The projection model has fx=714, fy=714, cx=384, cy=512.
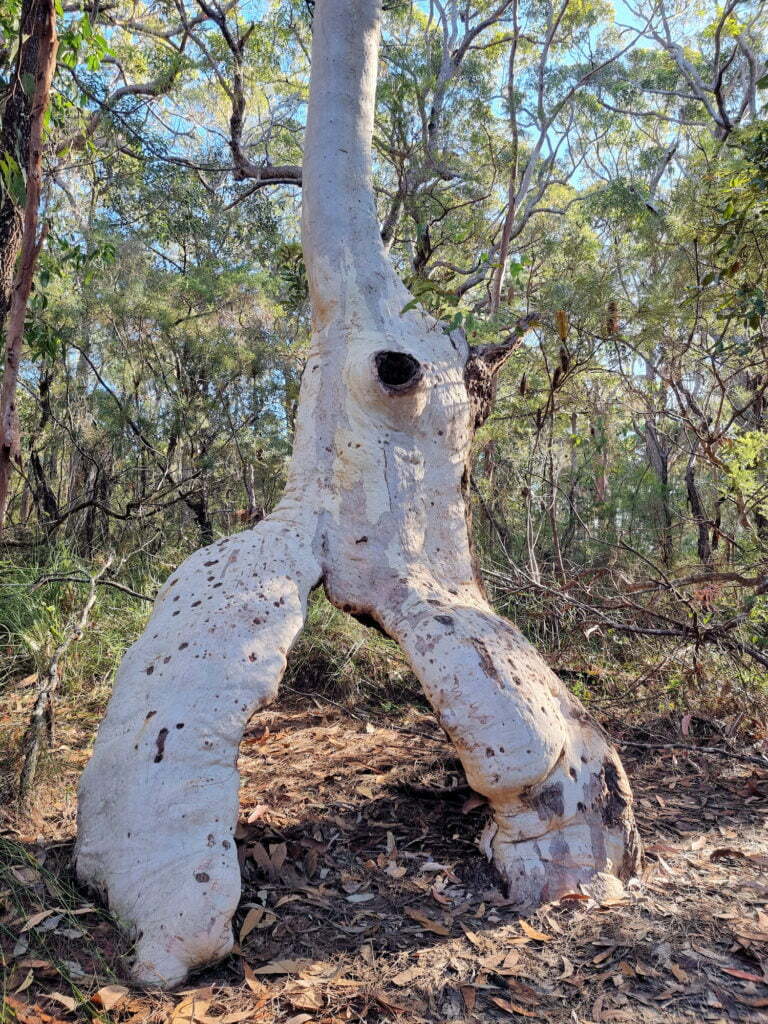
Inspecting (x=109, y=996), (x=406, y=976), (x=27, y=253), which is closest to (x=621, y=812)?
(x=406, y=976)

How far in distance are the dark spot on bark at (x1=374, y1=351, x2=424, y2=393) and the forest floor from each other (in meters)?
1.83

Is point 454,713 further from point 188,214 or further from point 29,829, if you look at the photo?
point 188,214

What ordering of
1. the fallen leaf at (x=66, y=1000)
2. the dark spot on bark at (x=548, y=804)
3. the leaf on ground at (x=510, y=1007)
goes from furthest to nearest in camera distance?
the dark spot on bark at (x=548, y=804), the leaf on ground at (x=510, y=1007), the fallen leaf at (x=66, y=1000)

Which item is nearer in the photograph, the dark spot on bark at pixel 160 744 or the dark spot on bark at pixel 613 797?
the dark spot on bark at pixel 160 744

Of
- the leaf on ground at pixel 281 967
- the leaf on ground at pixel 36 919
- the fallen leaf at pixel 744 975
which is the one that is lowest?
the fallen leaf at pixel 744 975

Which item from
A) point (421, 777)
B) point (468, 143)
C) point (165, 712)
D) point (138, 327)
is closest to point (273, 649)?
point (165, 712)

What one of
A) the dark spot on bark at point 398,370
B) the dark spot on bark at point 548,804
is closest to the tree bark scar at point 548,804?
the dark spot on bark at point 548,804

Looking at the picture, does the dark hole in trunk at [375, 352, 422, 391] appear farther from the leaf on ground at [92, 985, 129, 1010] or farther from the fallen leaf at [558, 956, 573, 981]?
the leaf on ground at [92, 985, 129, 1010]

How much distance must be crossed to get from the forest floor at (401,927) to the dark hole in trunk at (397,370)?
1838 mm

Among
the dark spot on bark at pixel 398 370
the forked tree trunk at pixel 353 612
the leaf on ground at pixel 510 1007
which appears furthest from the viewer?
the dark spot on bark at pixel 398 370

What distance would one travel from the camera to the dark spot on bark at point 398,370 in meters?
3.18

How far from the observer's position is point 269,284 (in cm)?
875

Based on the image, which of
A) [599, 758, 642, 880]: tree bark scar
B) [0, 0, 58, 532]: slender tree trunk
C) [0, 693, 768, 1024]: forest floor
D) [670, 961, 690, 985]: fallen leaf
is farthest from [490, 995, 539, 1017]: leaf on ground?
[0, 0, 58, 532]: slender tree trunk

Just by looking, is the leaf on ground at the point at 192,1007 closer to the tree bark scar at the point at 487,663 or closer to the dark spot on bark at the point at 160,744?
the dark spot on bark at the point at 160,744
